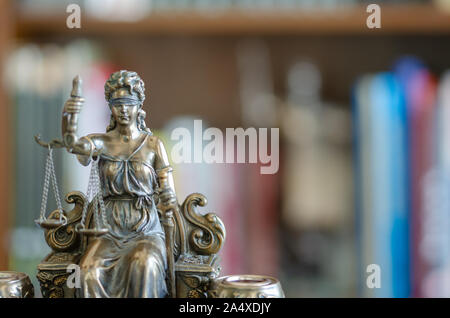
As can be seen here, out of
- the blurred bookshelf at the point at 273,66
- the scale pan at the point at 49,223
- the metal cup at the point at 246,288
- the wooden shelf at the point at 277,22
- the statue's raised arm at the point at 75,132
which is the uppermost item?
the wooden shelf at the point at 277,22

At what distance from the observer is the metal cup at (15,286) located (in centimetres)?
103

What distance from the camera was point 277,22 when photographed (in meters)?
2.00

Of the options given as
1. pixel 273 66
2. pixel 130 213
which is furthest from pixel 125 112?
pixel 273 66

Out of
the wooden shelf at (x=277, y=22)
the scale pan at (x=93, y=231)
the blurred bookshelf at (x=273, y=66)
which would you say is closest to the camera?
the scale pan at (x=93, y=231)

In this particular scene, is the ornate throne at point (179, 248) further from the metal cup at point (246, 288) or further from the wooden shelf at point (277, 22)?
the wooden shelf at point (277, 22)

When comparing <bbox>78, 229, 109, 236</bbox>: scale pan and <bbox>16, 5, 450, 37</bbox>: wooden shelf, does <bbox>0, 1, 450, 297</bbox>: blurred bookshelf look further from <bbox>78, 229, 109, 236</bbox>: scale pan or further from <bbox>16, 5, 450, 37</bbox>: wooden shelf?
<bbox>78, 229, 109, 236</bbox>: scale pan

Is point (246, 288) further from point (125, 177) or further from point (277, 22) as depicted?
point (277, 22)

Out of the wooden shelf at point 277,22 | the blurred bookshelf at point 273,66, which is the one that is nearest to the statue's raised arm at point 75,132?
the wooden shelf at point 277,22

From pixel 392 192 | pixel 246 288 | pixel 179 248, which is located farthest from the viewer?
pixel 392 192

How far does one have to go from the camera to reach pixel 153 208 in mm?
1108

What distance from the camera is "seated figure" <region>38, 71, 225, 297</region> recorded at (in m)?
1.05

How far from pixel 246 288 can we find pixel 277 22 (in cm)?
115

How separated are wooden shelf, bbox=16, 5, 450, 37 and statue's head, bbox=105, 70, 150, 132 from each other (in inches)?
36.0

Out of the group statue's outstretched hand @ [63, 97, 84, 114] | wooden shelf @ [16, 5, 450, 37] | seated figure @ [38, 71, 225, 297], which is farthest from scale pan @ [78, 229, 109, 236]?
wooden shelf @ [16, 5, 450, 37]
